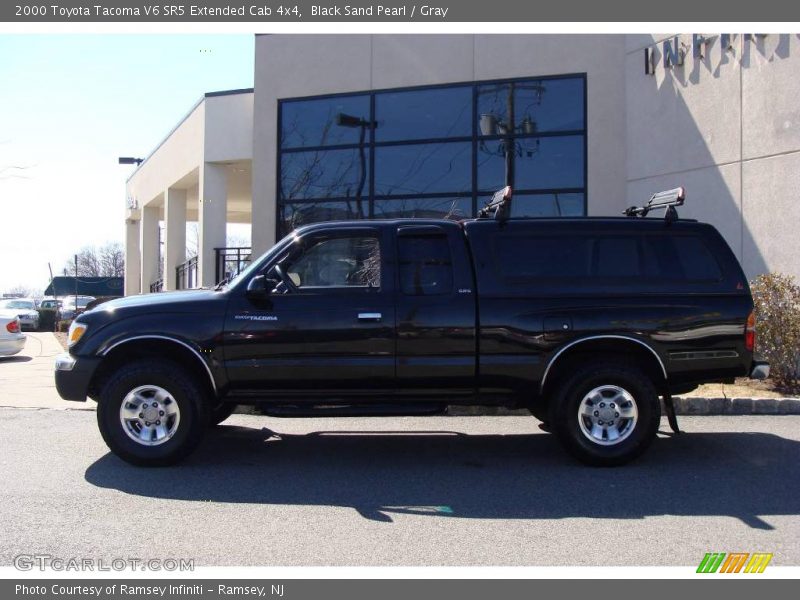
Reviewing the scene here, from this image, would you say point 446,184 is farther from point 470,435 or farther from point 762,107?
point 470,435

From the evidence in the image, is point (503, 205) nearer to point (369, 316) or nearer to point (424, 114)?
point (369, 316)

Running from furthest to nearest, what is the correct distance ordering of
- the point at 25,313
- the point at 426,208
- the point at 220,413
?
the point at 25,313, the point at 426,208, the point at 220,413

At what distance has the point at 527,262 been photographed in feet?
21.1

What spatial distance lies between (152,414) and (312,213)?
8.60 m

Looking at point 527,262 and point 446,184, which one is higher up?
point 446,184

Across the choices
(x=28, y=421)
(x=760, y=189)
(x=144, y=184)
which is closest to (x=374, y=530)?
(x=28, y=421)

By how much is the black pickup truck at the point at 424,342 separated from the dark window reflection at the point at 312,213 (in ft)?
25.5

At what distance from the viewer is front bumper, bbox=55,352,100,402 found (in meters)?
6.27

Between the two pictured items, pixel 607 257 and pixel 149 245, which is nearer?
pixel 607 257

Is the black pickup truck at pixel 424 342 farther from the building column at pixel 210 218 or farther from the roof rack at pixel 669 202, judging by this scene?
the building column at pixel 210 218

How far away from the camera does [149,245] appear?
79.9 feet

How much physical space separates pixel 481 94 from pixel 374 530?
33.6ft

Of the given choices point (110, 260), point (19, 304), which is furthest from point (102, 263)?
point (19, 304)

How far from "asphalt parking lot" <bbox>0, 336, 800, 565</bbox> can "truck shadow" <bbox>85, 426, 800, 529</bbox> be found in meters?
0.02
